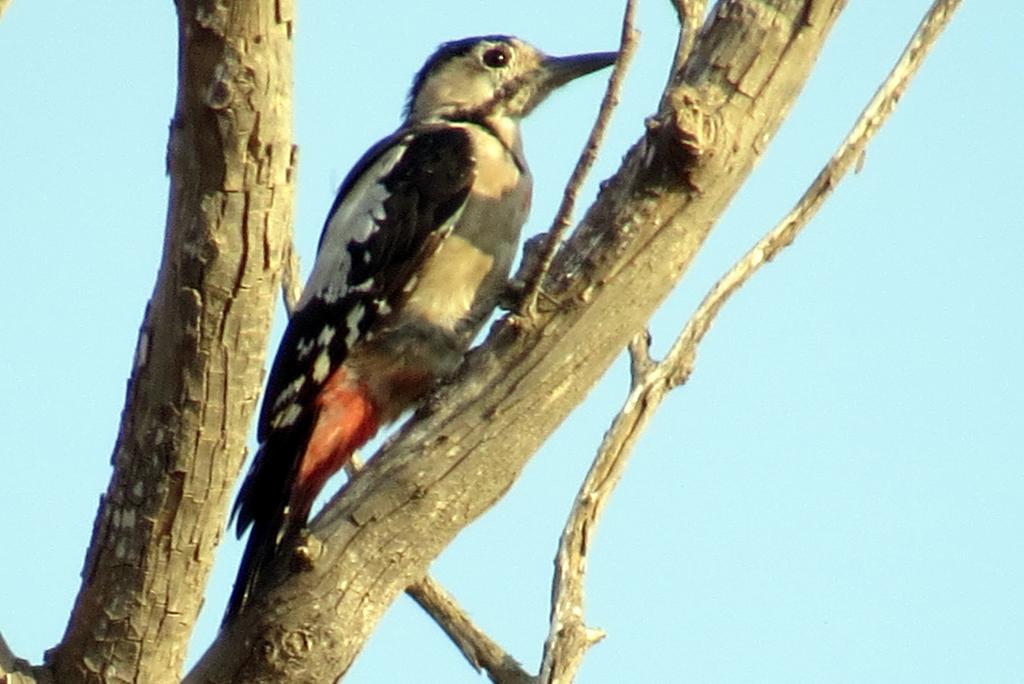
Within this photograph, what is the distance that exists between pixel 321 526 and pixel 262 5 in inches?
49.7

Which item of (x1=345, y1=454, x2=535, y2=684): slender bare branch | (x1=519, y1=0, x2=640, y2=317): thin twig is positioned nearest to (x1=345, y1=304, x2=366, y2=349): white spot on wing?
(x1=345, y1=454, x2=535, y2=684): slender bare branch

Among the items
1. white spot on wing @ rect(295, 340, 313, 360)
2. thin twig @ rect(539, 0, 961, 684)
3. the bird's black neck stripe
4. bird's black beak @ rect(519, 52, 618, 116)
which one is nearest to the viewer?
thin twig @ rect(539, 0, 961, 684)

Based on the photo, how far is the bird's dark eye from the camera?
530 cm

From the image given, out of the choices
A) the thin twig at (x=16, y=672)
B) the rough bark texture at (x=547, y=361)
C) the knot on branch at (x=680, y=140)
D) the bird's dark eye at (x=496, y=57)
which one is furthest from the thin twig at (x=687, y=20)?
the thin twig at (x=16, y=672)

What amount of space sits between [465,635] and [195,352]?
1.45 metres

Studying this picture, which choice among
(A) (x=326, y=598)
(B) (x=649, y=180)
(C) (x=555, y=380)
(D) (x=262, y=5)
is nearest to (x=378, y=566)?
(A) (x=326, y=598)

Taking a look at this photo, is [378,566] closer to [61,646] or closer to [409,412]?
[61,646]

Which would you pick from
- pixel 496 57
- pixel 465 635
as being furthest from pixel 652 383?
pixel 496 57

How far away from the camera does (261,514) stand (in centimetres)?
370

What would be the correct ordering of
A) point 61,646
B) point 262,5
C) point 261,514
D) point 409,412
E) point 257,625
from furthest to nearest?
point 409,412 < point 261,514 < point 257,625 < point 61,646 < point 262,5

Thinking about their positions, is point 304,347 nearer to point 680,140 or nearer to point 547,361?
point 547,361

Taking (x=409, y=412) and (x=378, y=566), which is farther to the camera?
(x=409, y=412)

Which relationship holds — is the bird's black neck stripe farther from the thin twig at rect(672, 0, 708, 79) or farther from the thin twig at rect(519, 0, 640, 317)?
the thin twig at rect(519, 0, 640, 317)

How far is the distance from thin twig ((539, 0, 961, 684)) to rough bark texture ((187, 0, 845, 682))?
28 centimetres
